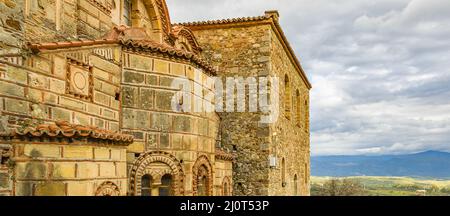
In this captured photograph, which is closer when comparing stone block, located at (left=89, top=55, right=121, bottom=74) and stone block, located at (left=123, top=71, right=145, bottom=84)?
stone block, located at (left=89, top=55, right=121, bottom=74)

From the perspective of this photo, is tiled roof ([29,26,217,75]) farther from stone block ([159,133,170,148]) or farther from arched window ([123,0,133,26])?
arched window ([123,0,133,26])

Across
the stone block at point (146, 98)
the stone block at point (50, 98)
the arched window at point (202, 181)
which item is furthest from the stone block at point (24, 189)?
the arched window at point (202, 181)

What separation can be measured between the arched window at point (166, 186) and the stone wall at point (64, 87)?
4.24ft

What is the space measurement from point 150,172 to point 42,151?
2288 mm

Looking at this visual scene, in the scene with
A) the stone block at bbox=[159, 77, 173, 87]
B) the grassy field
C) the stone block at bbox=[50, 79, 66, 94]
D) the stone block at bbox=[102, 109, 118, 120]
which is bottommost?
the grassy field

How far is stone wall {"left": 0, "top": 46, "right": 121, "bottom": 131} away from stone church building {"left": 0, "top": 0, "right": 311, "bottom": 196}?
2 cm

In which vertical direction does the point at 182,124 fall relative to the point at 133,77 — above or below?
below

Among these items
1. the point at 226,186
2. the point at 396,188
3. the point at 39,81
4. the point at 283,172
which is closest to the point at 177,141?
the point at 39,81

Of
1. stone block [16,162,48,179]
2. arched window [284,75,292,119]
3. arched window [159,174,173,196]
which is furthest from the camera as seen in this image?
arched window [284,75,292,119]

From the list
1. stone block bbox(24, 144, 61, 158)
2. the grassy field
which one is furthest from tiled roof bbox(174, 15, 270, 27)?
the grassy field

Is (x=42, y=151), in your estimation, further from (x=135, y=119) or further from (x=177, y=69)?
(x=177, y=69)

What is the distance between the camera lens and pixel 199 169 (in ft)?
29.0

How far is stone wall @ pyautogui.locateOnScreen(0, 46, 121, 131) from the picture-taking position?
240 inches
